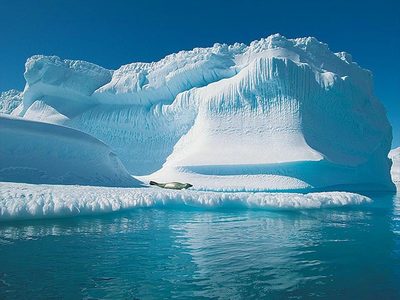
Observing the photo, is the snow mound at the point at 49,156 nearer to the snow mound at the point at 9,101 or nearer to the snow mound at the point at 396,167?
the snow mound at the point at 9,101

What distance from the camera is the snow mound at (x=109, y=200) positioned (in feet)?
21.6

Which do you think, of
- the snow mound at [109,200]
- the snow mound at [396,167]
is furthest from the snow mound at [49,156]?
the snow mound at [396,167]

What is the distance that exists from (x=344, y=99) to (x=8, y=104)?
2903 centimetres

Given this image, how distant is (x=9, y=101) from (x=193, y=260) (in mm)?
34601

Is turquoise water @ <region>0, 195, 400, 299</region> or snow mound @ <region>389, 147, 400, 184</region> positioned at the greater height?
snow mound @ <region>389, 147, 400, 184</region>

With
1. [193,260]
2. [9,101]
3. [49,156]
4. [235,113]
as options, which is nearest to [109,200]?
[193,260]

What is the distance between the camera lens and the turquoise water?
10.5ft

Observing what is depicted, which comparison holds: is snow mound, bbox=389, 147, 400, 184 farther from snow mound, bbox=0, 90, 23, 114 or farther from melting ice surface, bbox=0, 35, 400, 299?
snow mound, bbox=0, 90, 23, 114

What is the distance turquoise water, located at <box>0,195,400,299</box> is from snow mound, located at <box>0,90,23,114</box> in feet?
99.9

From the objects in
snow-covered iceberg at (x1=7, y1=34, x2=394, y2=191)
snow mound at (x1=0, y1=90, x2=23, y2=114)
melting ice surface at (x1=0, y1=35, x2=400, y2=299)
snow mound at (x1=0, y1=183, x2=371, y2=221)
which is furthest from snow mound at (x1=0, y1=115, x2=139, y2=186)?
snow mound at (x1=0, y1=90, x2=23, y2=114)

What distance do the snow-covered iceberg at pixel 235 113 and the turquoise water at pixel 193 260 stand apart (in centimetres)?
1273

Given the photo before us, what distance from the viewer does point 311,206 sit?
10.3m

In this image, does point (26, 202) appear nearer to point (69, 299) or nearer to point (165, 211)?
point (165, 211)

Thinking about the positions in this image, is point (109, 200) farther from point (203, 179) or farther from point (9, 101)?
point (9, 101)
